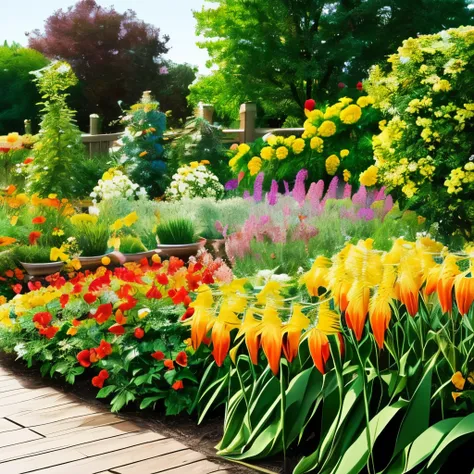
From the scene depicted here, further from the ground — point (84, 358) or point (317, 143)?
point (317, 143)

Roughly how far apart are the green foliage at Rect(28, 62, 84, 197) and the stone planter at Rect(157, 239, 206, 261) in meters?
2.21

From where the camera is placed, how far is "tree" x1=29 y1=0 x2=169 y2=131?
1082 inches

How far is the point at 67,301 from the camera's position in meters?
4.18

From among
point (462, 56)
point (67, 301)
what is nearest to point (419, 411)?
point (67, 301)

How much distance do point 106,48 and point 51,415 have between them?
26619mm

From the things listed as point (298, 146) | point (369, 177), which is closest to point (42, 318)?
point (369, 177)

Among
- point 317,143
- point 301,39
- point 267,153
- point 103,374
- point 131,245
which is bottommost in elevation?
point 103,374

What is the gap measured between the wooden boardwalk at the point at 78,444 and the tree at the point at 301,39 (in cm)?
1826

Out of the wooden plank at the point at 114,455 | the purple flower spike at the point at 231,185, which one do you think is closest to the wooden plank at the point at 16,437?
the wooden plank at the point at 114,455

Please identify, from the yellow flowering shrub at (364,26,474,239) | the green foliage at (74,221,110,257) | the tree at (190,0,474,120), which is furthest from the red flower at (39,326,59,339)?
the tree at (190,0,474,120)

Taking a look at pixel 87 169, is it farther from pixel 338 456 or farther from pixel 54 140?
pixel 338 456

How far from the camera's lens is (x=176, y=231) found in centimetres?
657

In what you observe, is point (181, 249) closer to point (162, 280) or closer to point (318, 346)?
point (162, 280)

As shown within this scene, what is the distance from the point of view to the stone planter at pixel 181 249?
6.50m
